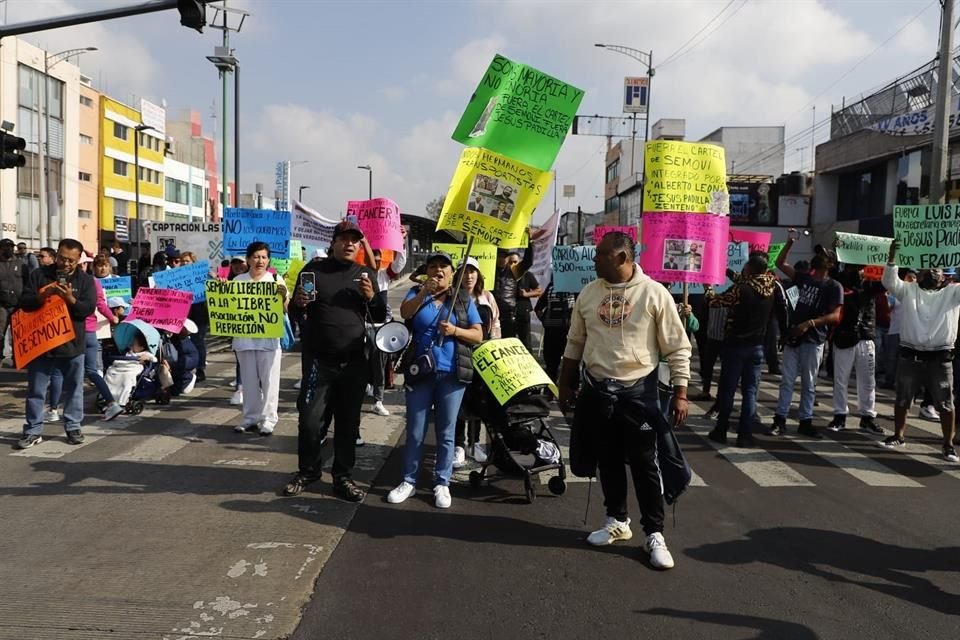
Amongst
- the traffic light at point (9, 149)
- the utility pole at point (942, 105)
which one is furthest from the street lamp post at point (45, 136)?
the utility pole at point (942, 105)

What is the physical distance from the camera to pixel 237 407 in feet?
31.9

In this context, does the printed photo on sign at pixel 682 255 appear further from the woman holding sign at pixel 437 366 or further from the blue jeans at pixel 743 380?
the woman holding sign at pixel 437 366

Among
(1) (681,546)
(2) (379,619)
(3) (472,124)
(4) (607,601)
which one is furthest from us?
(3) (472,124)

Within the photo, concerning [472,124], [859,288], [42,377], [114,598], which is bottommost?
[114,598]

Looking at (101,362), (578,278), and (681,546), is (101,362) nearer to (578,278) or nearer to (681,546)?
(578,278)

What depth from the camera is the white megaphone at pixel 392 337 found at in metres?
5.71

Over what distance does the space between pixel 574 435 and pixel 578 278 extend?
669 cm

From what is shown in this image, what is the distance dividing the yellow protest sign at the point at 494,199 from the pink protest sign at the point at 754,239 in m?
8.47

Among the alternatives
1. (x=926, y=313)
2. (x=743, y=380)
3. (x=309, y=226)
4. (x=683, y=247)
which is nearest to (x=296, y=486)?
(x=683, y=247)

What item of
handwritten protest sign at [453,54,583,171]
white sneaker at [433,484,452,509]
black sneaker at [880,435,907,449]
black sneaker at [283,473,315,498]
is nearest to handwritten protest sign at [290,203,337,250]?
handwritten protest sign at [453,54,583,171]

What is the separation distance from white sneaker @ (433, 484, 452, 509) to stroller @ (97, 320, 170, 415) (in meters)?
4.72

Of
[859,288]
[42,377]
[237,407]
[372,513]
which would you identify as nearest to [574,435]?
[372,513]

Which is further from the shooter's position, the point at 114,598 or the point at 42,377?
the point at 42,377

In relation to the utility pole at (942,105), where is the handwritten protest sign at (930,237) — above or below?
below
